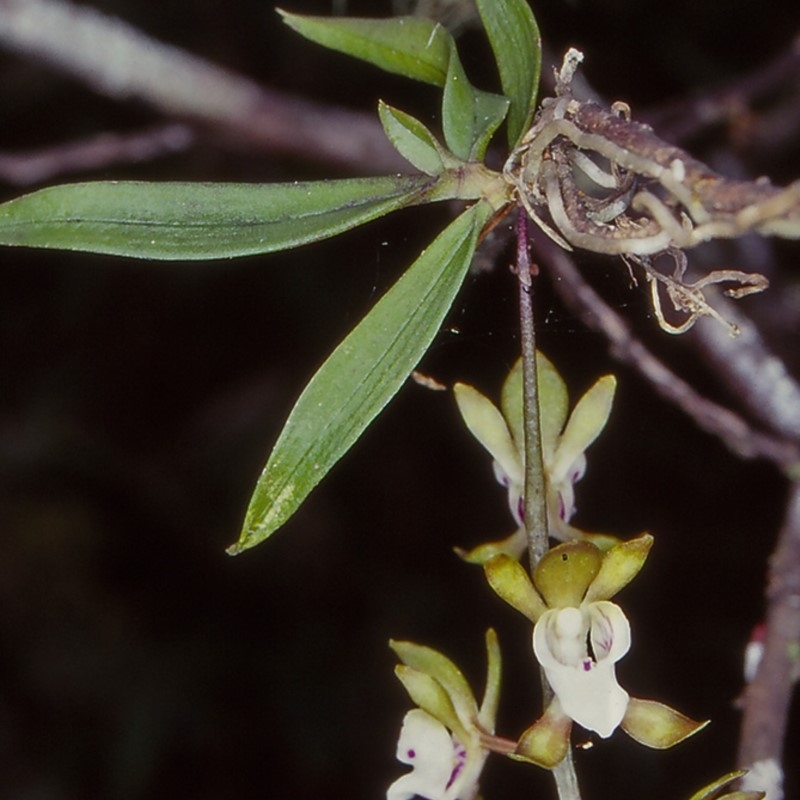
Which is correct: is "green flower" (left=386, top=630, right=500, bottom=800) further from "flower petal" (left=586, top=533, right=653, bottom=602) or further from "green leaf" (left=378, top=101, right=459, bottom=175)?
"green leaf" (left=378, top=101, right=459, bottom=175)

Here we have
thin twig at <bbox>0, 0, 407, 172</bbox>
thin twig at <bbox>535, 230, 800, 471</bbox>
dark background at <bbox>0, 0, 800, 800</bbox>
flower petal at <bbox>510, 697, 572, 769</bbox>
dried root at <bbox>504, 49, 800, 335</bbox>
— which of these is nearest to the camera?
dried root at <bbox>504, 49, 800, 335</bbox>

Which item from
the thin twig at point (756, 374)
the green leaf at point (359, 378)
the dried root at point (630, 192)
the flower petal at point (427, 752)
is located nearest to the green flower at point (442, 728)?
the flower petal at point (427, 752)

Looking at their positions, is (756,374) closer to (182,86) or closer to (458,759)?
(458,759)

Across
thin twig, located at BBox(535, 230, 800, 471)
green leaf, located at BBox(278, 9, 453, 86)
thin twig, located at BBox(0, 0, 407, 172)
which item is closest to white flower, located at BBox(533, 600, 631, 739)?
green leaf, located at BBox(278, 9, 453, 86)

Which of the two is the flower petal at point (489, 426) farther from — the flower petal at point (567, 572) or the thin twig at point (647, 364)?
the thin twig at point (647, 364)

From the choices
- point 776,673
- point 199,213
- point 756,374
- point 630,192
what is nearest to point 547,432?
point 630,192

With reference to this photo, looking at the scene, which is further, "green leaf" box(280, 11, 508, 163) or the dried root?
"green leaf" box(280, 11, 508, 163)
